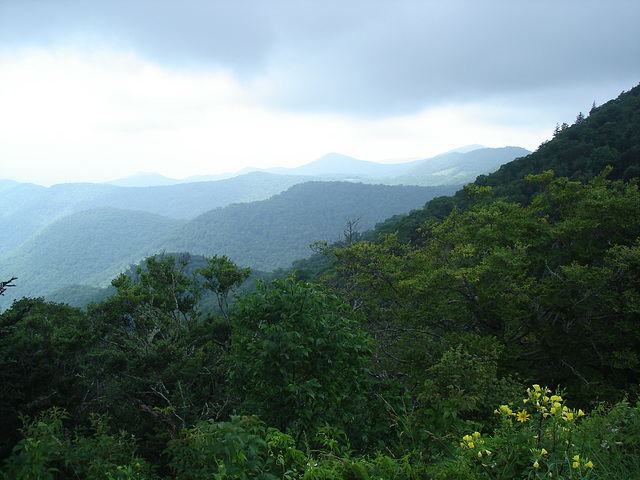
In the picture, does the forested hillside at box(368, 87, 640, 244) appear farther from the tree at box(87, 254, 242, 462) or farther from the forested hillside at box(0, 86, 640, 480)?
the tree at box(87, 254, 242, 462)

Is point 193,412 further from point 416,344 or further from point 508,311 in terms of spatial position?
point 508,311

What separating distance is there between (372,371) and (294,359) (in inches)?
210

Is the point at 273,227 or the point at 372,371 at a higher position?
the point at 372,371

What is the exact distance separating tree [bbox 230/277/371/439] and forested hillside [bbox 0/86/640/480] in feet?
0.10

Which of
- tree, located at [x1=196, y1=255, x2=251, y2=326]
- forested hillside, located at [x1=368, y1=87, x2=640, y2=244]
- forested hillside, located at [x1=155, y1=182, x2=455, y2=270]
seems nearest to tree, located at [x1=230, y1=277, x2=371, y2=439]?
tree, located at [x1=196, y1=255, x2=251, y2=326]

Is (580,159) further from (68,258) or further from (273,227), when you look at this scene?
(68,258)

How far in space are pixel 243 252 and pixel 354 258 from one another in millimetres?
147578

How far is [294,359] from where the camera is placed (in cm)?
401

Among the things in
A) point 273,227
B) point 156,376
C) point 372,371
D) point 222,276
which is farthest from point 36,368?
point 273,227

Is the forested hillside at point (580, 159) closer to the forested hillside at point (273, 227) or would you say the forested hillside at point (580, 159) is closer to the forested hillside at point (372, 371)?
the forested hillside at point (372, 371)

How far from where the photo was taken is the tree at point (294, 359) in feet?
12.8

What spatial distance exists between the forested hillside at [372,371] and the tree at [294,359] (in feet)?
0.10

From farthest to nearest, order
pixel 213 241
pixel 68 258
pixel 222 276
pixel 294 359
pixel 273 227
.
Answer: pixel 273 227 < pixel 68 258 < pixel 213 241 < pixel 222 276 < pixel 294 359

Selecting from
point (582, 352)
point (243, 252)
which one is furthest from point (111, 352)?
point (243, 252)
